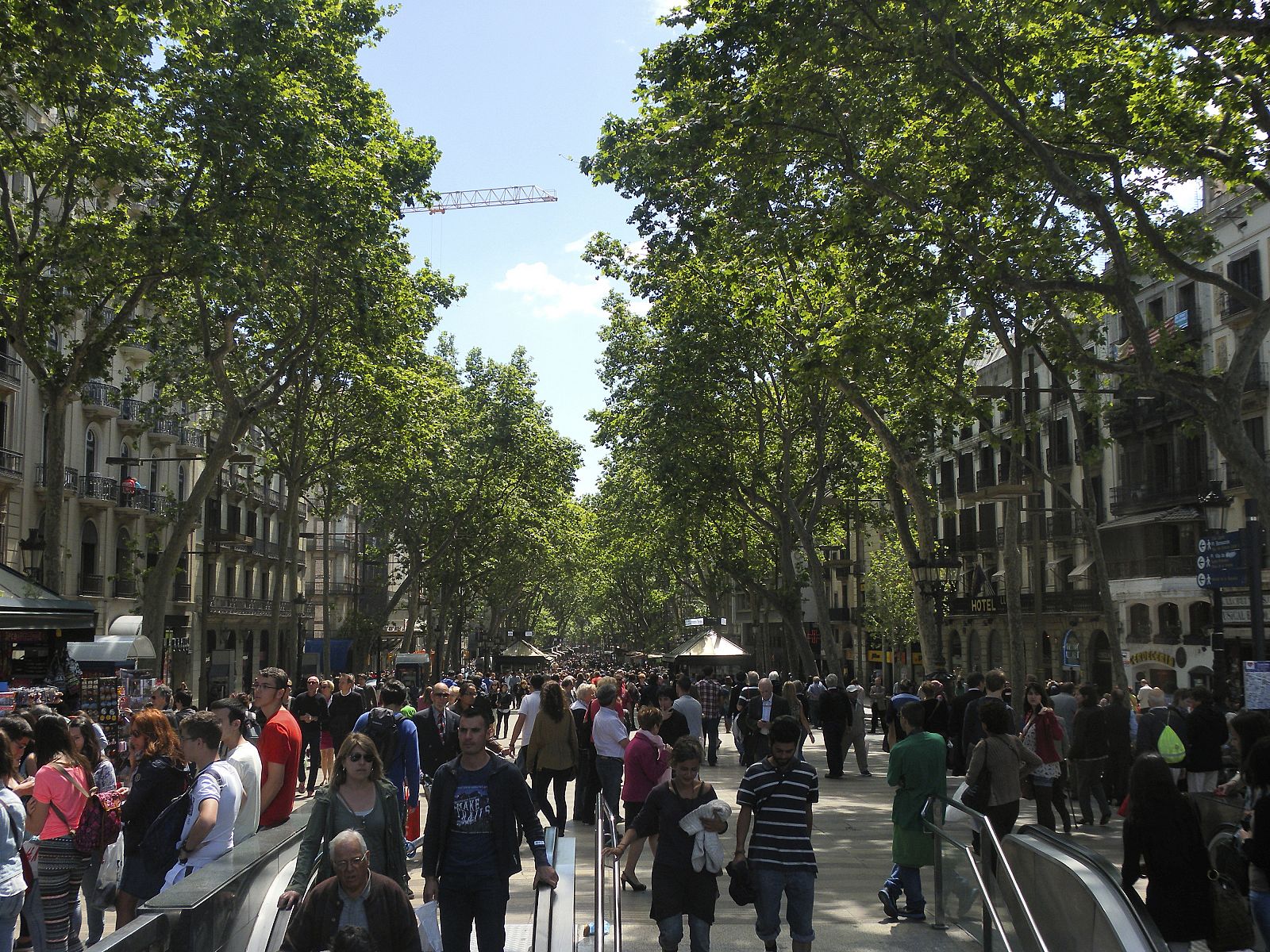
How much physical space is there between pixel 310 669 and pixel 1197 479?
41878mm

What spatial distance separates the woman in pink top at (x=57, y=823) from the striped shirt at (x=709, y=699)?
1650 centimetres

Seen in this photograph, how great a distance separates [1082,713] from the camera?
15133 millimetres

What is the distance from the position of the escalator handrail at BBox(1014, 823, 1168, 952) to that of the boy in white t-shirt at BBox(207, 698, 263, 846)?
4583mm

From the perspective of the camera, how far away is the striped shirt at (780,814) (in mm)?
7352

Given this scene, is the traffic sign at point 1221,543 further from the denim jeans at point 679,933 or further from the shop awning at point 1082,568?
the shop awning at point 1082,568

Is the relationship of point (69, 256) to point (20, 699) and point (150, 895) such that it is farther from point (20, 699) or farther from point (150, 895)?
point (150, 895)

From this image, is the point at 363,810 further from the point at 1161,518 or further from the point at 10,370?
the point at 1161,518

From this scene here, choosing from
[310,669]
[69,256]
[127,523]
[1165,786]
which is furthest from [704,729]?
[310,669]

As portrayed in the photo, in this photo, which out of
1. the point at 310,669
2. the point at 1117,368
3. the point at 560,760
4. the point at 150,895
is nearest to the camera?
the point at 150,895

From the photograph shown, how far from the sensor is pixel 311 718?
18047 mm

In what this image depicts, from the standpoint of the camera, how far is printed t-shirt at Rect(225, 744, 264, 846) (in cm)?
747

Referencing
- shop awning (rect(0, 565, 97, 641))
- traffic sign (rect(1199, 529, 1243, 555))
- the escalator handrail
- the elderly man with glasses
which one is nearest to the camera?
the elderly man with glasses

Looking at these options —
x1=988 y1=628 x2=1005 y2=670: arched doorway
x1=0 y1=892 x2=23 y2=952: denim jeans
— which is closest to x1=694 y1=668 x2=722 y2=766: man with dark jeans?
x1=0 y1=892 x2=23 y2=952: denim jeans

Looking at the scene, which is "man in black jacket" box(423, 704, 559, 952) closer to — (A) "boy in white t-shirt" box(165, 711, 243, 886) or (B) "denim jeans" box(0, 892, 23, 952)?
(A) "boy in white t-shirt" box(165, 711, 243, 886)
